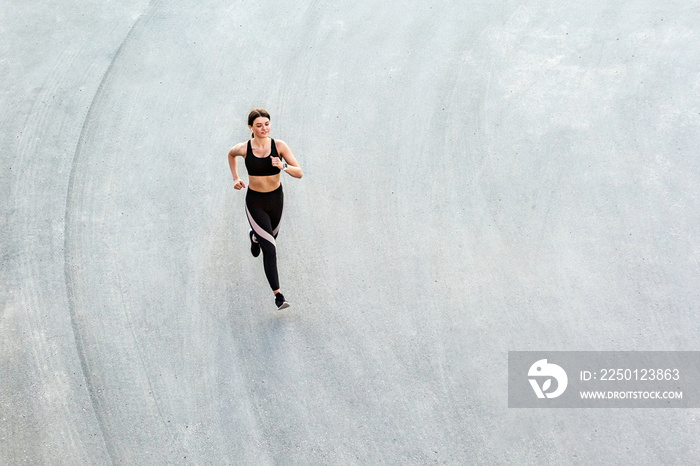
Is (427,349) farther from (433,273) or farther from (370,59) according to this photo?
(370,59)

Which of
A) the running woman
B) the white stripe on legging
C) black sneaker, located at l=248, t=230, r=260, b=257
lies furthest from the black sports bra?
black sneaker, located at l=248, t=230, r=260, b=257

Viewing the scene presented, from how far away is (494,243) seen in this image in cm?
764

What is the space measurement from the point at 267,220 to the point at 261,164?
1.84 ft

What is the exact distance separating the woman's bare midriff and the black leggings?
0.04 metres

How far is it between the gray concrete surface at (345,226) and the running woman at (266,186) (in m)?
0.57

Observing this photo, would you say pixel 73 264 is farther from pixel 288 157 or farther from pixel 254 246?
pixel 288 157

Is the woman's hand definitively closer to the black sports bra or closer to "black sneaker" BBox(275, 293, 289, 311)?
the black sports bra

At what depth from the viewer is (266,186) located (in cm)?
694

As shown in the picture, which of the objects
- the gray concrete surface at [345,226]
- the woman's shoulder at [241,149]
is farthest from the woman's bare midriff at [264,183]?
the gray concrete surface at [345,226]

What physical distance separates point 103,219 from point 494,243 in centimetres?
438

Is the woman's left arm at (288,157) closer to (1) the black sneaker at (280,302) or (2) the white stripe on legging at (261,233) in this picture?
(2) the white stripe on legging at (261,233)

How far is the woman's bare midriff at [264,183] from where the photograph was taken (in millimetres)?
6896

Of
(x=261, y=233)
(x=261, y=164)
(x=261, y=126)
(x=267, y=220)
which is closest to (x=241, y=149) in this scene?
(x=261, y=164)

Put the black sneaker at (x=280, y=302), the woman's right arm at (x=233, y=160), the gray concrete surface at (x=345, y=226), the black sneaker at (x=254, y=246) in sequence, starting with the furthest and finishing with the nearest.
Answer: the black sneaker at (x=254, y=246), the black sneaker at (x=280, y=302), the woman's right arm at (x=233, y=160), the gray concrete surface at (x=345, y=226)
